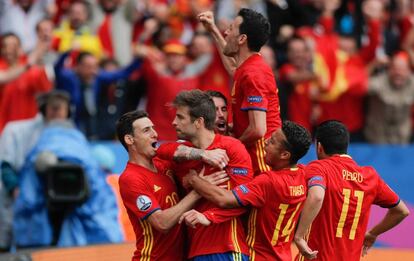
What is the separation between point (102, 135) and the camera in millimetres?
15742

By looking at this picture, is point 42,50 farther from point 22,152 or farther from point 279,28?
point 279,28

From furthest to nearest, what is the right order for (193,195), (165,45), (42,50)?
(165,45) < (42,50) < (193,195)

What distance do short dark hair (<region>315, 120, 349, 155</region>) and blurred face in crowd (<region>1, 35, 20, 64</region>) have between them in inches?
249

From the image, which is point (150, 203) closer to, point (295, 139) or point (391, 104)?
point (295, 139)

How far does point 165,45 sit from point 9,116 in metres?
2.32

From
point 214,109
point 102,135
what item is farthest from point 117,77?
point 214,109

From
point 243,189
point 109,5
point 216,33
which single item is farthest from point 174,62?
point 243,189

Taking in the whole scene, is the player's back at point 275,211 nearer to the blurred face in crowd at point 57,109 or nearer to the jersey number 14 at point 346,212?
the jersey number 14 at point 346,212

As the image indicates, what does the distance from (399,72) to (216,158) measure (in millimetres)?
7756

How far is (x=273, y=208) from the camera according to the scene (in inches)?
367

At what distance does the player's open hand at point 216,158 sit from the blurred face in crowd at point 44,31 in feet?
20.8

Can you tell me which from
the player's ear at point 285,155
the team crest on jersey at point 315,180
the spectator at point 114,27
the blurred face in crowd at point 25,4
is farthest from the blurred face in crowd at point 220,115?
the blurred face in crowd at point 25,4

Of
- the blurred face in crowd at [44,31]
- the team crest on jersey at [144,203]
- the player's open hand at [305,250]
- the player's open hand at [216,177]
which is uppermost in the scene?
the blurred face in crowd at [44,31]

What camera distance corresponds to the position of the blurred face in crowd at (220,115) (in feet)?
32.1
